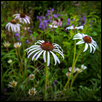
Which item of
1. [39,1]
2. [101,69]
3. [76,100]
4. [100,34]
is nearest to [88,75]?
[101,69]

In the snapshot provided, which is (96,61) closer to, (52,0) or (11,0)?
(11,0)

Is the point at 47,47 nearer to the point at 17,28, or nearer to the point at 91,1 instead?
the point at 17,28

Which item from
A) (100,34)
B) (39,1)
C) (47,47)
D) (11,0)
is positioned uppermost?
(39,1)

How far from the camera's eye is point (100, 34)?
1.37m

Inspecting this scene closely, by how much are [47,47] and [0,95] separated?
3.08 ft

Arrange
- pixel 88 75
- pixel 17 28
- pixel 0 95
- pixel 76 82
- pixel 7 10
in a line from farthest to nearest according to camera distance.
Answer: pixel 7 10
pixel 76 82
pixel 88 75
pixel 0 95
pixel 17 28

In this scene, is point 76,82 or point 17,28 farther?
point 76,82

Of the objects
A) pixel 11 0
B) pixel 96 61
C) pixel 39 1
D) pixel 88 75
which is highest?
pixel 39 1

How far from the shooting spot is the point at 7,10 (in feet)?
7.14

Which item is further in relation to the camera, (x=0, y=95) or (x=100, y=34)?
(x=100, y=34)

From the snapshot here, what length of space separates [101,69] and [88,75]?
0.56ft

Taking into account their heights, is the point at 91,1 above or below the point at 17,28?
above

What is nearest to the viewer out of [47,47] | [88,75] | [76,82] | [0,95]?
[47,47]

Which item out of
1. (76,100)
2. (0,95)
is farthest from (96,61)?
(0,95)
